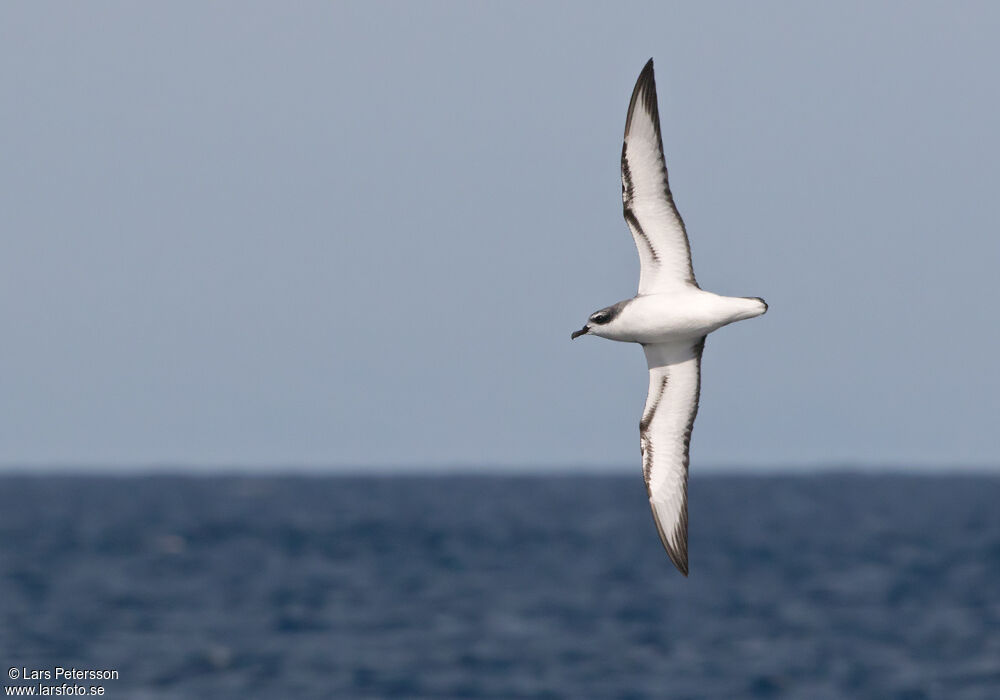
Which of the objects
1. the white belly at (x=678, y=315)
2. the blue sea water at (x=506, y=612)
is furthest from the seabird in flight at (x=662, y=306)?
the blue sea water at (x=506, y=612)

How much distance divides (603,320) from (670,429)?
86.5 inches

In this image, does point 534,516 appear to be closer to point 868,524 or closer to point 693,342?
point 868,524

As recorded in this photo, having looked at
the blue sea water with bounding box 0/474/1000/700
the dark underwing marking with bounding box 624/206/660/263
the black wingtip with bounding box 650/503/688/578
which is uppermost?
the dark underwing marking with bounding box 624/206/660/263

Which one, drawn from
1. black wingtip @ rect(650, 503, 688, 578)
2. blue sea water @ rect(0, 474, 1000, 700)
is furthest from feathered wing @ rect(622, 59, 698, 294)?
blue sea water @ rect(0, 474, 1000, 700)

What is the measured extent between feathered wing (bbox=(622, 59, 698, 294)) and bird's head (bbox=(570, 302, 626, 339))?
43 centimetres

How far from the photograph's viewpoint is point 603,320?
17.9 meters

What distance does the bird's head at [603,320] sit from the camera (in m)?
17.8

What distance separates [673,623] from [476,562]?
3002 centimetres

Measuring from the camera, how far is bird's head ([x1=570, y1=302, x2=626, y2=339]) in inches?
703

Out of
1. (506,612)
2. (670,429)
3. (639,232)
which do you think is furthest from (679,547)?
(506,612)

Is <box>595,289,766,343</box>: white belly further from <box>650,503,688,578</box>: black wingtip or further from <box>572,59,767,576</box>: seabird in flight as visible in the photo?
<box>650,503,688,578</box>: black wingtip

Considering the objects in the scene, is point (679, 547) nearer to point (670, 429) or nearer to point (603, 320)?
point (670, 429)

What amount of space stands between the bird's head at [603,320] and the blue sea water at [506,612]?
120 ft

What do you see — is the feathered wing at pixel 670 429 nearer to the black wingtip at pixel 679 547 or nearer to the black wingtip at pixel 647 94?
the black wingtip at pixel 679 547
